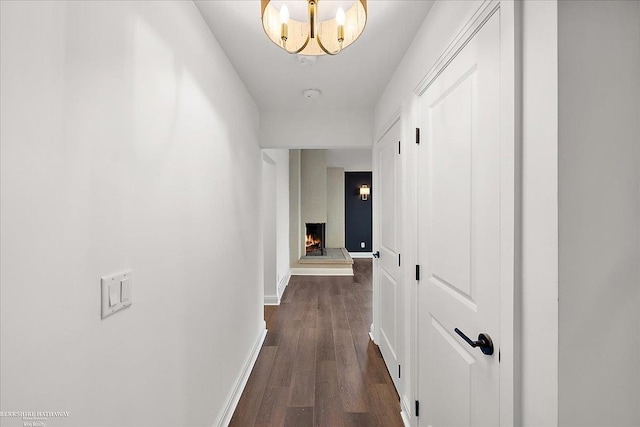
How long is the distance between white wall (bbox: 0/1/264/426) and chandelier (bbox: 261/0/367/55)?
44cm

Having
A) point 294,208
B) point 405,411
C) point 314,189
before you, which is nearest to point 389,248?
point 405,411

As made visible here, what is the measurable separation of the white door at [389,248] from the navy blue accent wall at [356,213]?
5.67 m

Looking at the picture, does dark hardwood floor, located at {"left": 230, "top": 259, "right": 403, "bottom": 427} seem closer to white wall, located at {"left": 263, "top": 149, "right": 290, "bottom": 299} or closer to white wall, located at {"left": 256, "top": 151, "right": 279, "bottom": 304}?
white wall, located at {"left": 256, "top": 151, "right": 279, "bottom": 304}

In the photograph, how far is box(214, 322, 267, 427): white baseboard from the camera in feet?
6.28

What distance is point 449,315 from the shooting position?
139 centimetres

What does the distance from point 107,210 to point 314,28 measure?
2.95 feet

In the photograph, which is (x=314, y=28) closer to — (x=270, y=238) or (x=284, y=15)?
(x=284, y=15)

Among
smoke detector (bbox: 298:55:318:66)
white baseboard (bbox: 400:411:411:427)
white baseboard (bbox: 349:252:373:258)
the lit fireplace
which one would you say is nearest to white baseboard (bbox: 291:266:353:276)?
the lit fireplace

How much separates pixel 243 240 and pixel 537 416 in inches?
83.3

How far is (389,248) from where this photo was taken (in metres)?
2.60

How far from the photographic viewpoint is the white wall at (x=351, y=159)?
20.9 feet
